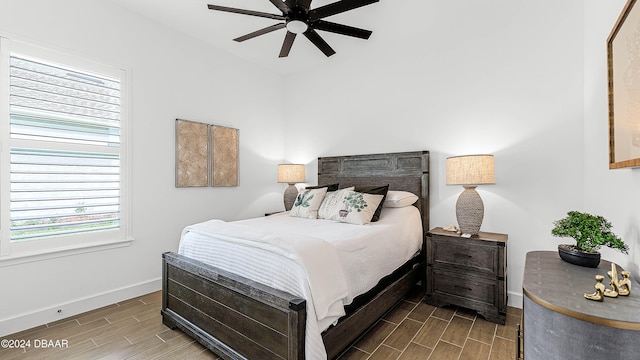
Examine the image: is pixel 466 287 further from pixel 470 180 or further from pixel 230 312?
pixel 230 312

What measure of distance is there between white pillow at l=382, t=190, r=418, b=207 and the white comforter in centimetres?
37

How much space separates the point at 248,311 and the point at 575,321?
1542 mm

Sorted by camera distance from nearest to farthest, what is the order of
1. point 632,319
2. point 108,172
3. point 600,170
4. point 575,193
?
1. point 632,319
2. point 600,170
3. point 575,193
4. point 108,172

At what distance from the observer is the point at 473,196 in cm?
259

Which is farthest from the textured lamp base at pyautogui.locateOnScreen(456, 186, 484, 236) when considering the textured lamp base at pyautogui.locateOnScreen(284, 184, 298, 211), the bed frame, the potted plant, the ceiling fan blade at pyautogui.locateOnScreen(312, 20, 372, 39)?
the textured lamp base at pyautogui.locateOnScreen(284, 184, 298, 211)

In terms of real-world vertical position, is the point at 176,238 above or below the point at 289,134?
below

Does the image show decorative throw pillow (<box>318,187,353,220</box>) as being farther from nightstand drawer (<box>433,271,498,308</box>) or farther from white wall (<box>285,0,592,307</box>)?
nightstand drawer (<box>433,271,498,308</box>)

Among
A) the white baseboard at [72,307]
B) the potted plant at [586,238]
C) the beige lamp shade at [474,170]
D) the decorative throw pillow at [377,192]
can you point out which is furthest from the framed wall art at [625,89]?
the white baseboard at [72,307]

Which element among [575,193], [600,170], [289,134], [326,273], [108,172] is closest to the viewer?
[326,273]

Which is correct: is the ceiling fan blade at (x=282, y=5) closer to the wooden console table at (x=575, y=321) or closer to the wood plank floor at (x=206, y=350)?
the wooden console table at (x=575, y=321)

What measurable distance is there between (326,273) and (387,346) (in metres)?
0.88

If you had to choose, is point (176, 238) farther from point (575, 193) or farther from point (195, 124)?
point (575, 193)

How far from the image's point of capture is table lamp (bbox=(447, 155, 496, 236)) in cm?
250

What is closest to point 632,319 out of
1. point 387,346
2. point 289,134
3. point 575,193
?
point 387,346
